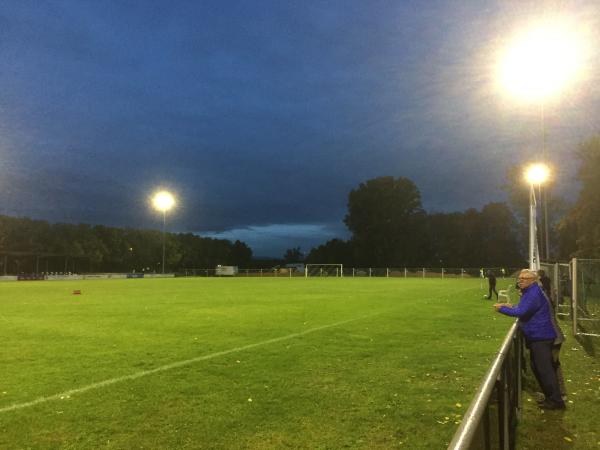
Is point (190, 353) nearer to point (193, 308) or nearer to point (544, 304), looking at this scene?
point (544, 304)

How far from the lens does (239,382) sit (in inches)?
293

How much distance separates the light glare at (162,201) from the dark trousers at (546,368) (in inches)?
2962

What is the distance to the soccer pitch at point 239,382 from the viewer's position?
5246mm

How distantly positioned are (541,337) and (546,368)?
0.40 metres

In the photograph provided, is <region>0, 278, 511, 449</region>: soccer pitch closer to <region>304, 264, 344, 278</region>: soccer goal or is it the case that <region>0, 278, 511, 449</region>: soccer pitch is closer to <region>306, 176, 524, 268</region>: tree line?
<region>304, 264, 344, 278</region>: soccer goal

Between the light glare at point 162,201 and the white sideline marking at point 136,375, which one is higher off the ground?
the light glare at point 162,201

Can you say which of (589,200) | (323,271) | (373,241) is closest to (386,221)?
(373,241)

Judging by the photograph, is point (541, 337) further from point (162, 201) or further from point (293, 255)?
point (293, 255)

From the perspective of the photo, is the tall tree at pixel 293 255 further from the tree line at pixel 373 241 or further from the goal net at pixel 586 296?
the goal net at pixel 586 296

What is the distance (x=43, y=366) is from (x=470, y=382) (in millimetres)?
7328

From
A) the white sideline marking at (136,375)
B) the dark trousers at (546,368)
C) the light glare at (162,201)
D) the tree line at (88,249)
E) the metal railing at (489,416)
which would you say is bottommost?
the white sideline marking at (136,375)

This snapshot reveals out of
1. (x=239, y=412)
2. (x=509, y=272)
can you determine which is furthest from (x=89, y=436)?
(x=509, y=272)

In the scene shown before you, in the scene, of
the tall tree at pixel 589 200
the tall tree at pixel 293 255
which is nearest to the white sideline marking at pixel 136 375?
the tall tree at pixel 589 200

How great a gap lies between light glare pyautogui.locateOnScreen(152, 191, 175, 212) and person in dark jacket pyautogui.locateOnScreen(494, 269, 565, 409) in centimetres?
7514
